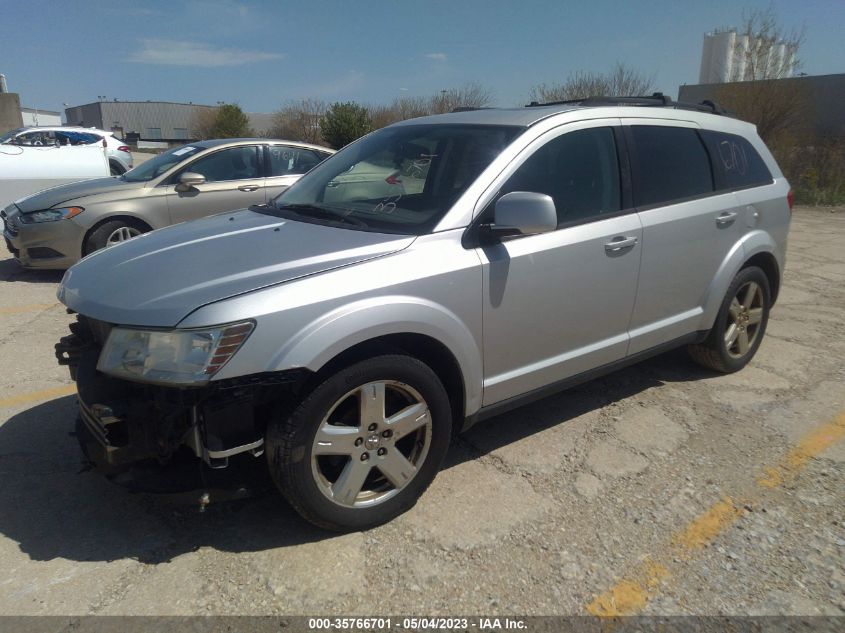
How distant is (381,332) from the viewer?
251 cm

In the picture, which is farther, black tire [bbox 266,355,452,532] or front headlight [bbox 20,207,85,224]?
front headlight [bbox 20,207,85,224]

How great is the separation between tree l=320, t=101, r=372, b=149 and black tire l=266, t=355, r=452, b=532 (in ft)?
93.9

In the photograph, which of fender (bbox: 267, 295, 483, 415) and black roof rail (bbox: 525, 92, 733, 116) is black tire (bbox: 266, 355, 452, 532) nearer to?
fender (bbox: 267, 295, 483, 415)

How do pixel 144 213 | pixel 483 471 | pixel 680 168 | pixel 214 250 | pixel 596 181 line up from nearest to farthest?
pixel 214 250 < pixel 483 471 < pixel 596 181 < pixel 680 168 < pixel 144 213

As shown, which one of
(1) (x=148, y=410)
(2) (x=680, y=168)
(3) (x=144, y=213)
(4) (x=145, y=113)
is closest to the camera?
(1) (x=148, y=410)

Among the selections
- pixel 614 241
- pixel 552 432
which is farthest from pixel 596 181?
pixel 552 432

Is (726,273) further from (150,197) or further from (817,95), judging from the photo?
(817,95)

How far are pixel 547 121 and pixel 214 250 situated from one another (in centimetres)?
178

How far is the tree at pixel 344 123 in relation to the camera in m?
30.2

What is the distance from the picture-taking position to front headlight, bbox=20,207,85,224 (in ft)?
22.0

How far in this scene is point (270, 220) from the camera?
3.32m

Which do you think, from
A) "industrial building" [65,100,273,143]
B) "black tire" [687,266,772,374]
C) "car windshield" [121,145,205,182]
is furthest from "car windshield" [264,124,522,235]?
"industrial building" [65,100,273,143]

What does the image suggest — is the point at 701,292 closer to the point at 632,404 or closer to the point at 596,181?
the point at 632,404

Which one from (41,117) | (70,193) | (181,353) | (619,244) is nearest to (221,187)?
(70,193)
